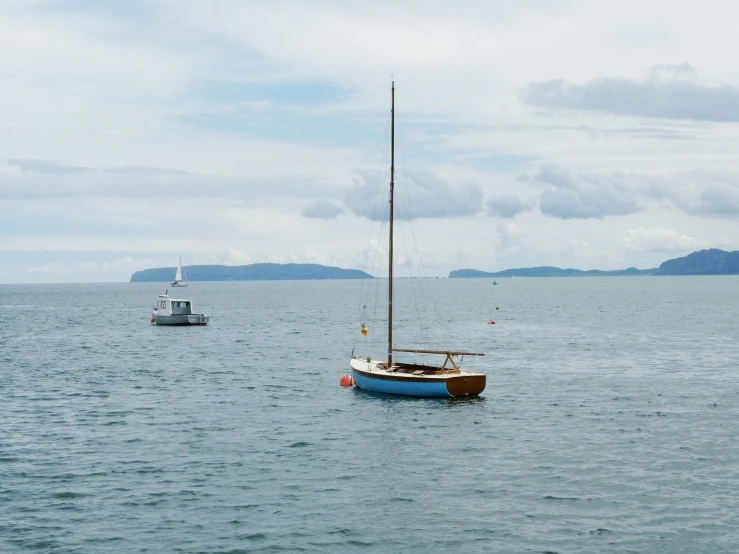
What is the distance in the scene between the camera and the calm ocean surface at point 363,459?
1024 inches

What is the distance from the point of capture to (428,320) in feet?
450

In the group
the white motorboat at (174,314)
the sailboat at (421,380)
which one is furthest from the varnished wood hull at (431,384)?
the white motorboat at (174,314)

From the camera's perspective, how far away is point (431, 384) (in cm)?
4981

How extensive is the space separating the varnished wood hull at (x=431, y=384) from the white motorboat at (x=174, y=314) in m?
70.4

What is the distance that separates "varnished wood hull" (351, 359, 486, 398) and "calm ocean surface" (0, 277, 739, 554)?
2.66 ft

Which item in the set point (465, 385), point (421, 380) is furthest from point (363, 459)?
point (465, 385)

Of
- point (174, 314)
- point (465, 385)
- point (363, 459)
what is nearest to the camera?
point (363, 459)

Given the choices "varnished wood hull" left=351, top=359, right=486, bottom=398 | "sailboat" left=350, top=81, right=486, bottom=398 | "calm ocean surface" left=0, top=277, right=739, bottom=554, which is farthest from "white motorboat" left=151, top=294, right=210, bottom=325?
"varnished wood hull" left=351, top=359, right=486, bottom=398

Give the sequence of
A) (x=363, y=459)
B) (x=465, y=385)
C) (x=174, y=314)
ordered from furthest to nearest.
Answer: (x=174, y=314) → (x=465, y=385) → (x=363, y=459)

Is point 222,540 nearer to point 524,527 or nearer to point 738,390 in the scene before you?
point 524,527

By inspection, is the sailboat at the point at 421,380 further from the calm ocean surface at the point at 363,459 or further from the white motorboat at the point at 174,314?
the white motorboat at the point at 174,314

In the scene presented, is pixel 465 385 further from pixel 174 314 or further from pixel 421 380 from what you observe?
pixel 174 314

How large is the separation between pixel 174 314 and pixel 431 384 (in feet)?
243

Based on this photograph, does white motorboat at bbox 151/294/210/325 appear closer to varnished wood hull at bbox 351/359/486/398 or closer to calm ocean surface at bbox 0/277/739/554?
calm ocean surface at bbox 0/277/739/554
